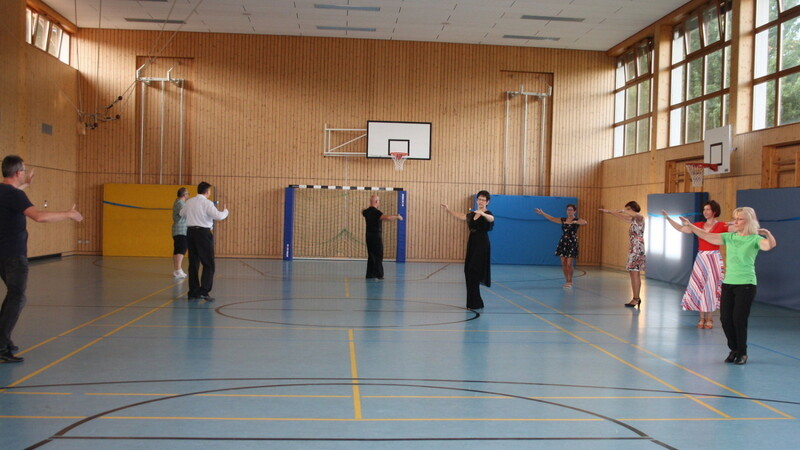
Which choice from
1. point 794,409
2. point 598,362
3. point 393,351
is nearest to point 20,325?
point 393,351

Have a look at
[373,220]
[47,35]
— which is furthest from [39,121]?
[373,220]

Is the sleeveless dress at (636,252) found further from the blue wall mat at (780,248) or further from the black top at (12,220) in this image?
the black top at (12,220)

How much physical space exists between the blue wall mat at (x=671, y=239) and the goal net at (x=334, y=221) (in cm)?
763

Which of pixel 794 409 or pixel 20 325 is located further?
pixel 20 325

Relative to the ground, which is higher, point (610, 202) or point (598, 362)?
point (610, 202)

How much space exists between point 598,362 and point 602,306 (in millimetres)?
5050

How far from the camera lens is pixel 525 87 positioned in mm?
23281

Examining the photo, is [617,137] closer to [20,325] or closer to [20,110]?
[20,110]

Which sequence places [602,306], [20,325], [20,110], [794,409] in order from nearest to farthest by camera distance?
[794,409] < [20,325] < [602,306] < [20,110]

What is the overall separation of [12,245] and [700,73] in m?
16.7

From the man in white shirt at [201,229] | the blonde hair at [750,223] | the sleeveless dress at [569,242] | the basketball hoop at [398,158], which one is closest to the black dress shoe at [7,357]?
the man in white shirt at [201,229]

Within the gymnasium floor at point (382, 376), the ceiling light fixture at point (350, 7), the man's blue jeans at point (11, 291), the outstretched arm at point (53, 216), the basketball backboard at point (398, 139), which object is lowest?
the gymnasium floor at point (382, 376)

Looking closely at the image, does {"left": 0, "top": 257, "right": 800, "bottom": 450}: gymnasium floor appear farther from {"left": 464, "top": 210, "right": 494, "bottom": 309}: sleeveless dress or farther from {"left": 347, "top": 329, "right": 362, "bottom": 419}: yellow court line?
{"left": 464, "top": 210, "right": 494, "bottom": 309}: sleeveless dress

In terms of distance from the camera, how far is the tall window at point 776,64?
1423 centimetres
